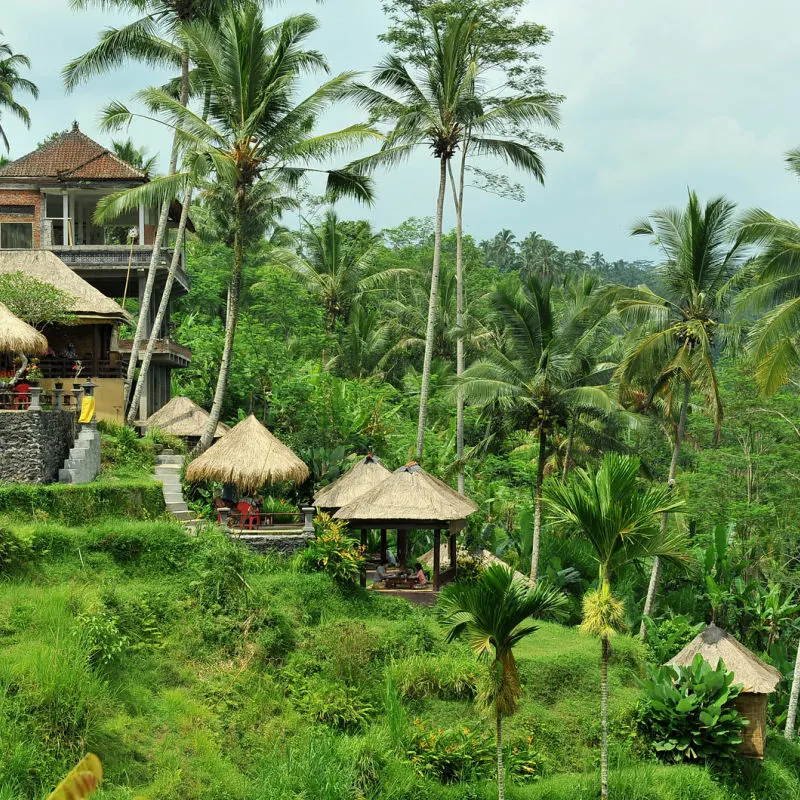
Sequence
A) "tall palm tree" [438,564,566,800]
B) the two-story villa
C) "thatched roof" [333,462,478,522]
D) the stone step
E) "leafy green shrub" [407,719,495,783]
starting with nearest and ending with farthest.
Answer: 1. "tall palm tree" [438,564,566,800]
2. "leafy green shrub" [407,719,495,783]
3. "thatched roof" [333,462,478,522]
4. the stone step
5. the two-story villa

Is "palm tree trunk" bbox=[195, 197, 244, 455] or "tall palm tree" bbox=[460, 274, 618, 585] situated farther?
"palm tree trunk" bbox=[195, 197, 244, 455]

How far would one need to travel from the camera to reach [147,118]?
24094mm

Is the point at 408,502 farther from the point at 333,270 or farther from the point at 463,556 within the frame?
the point at 333,270

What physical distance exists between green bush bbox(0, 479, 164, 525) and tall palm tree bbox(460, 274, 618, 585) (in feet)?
25.2

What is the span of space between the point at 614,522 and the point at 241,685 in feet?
22.6

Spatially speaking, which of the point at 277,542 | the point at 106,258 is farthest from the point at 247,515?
the point at 106,258

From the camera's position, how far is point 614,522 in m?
13.8

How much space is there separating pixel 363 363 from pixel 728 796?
26441 mm

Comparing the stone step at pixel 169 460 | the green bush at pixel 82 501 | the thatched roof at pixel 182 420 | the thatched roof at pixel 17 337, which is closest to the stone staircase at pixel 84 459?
the green bush at pixel 82 501

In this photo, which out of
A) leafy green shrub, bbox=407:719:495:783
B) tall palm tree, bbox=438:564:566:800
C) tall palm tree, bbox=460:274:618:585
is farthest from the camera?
tall palm tree, bbox=460:274:618:585

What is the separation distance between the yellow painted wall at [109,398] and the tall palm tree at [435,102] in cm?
791

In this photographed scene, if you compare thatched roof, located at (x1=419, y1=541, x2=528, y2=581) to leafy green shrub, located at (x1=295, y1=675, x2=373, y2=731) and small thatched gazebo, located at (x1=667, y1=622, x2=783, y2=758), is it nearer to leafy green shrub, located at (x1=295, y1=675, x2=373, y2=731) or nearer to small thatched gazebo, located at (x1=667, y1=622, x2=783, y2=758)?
small thatched gazebo, located at (x1=667, y1=622, x2=783, y2=758)

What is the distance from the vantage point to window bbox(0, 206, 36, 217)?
95.3 ft

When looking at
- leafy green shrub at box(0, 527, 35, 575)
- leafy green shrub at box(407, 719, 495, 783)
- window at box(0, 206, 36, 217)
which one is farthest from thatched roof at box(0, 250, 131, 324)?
leafy green shrub at box(407, 719, 495, 783)
